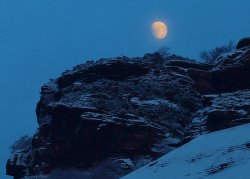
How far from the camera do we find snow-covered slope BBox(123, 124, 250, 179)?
1008cm

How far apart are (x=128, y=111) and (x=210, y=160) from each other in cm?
933

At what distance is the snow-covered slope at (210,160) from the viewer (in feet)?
33.1

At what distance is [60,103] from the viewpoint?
2108 centimetres

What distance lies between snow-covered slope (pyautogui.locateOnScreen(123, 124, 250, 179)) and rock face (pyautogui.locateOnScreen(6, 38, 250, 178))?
523cm

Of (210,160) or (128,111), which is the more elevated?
(128,111)

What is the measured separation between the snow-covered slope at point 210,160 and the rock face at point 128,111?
5232mm

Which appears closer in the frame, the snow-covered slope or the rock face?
the snow-covered slope

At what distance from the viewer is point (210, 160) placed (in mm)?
11227

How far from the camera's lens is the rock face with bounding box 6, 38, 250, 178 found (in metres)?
18.9

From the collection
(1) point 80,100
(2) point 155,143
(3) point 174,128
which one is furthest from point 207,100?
(1) point 80,100

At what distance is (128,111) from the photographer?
20.4m

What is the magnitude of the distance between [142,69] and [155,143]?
5685 mm

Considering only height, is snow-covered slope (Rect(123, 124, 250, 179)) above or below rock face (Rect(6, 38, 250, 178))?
below

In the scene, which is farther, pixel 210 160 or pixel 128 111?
pixel 128 111
